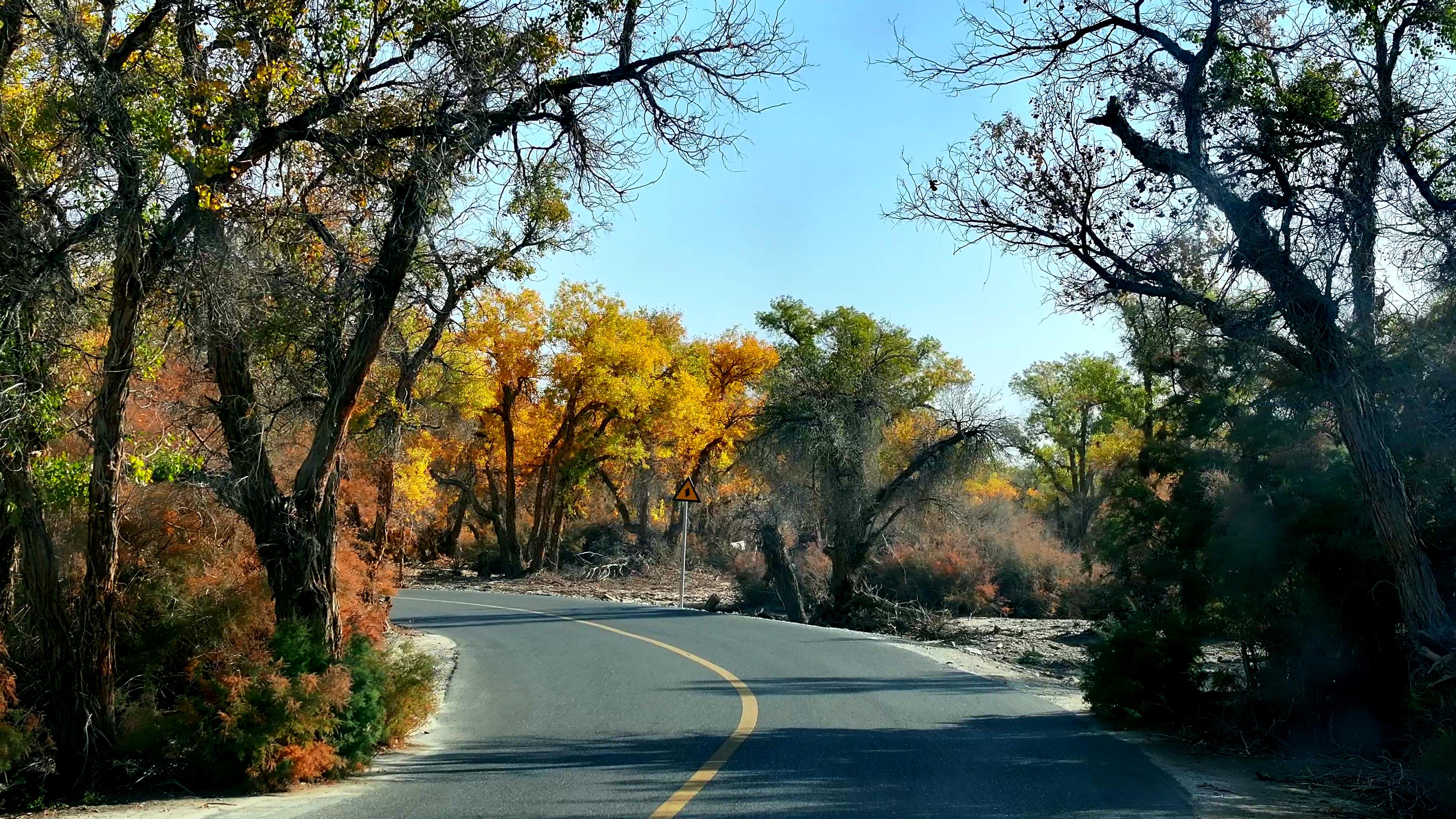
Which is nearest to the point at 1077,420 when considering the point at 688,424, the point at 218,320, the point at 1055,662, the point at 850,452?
the point at 688,424

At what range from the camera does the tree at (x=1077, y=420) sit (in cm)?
5406

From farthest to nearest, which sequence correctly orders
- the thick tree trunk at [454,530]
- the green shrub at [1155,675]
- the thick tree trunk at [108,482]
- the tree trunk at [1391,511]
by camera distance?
the thick tree trunk at [454,530]
the green shrub at [1155,675]
the thick tree trunk at [108,482]
the tree trunk at [1391,511]

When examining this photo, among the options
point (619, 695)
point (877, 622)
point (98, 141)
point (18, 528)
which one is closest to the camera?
point (98, 141)

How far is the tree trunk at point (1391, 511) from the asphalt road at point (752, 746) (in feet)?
7.98

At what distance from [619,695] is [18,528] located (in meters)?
6.49

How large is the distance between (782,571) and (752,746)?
1845cm

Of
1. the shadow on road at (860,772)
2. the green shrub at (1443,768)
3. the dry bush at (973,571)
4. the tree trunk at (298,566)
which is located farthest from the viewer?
the dry bush at (973,571)

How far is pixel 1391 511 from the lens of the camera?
9047 millimetres

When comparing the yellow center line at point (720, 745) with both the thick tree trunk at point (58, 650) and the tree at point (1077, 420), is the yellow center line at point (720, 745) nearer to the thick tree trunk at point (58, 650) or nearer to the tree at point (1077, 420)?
the thick tree trunk at point (58, 650)

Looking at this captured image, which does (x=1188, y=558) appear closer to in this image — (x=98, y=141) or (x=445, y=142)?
(x=445, y=142)

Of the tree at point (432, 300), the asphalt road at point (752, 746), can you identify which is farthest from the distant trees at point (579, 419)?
the asphalt road at point (752, 746)

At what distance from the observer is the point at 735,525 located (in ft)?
157

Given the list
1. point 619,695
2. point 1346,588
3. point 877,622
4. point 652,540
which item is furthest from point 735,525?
point 1346,588

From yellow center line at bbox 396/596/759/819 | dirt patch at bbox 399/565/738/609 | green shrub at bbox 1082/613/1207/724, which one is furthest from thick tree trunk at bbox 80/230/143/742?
dirt patch at bbox 399/565/738/609
